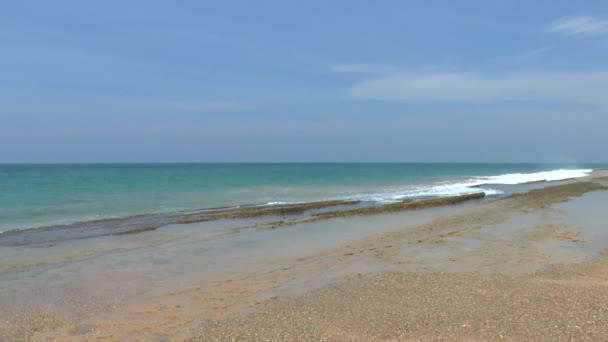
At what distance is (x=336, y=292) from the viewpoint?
30.3ft

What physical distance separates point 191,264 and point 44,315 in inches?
179

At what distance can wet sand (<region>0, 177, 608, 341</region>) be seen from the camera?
280 inches

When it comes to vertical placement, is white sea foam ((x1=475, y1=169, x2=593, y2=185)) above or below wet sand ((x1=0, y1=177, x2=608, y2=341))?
above

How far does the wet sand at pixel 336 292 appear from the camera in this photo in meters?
7.11

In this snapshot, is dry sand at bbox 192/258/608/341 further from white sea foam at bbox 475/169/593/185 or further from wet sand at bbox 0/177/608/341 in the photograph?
white sea foam at bbox 475/169/593/185

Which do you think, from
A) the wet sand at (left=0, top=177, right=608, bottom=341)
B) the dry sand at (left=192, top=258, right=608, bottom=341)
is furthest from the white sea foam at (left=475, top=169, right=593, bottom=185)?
the dry sand at (left=192, top=258, right=608, bottom=341)

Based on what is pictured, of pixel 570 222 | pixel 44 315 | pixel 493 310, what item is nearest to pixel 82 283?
pixel 44 315

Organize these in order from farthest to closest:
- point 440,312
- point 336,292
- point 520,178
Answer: point 520,178
point 336,292
point 440,312

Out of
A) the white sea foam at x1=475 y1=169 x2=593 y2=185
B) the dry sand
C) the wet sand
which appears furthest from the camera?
the white sea foam at x1=475 y1=169 x2=593 y2=185

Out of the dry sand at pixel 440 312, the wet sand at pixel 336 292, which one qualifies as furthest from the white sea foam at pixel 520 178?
the dry sand at pixel 440 312

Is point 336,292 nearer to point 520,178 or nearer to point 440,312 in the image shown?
point 440,312

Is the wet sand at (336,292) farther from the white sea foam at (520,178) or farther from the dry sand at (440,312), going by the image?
the white sea foam at (520,178)

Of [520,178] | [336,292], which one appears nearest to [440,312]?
[336,292]

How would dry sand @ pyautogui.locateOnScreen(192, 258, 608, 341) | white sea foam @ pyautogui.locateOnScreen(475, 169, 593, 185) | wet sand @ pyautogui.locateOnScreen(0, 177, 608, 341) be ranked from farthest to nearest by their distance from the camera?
white sea foam @ pyautogui.locateOnScreen(475, 169, 593, 185)
wet sand @ pyautogui.locateOnScreen(0, 177, 608, 341)
dry sand @ pyautogui.locateOnScreen(192, 258, 608, 341)
